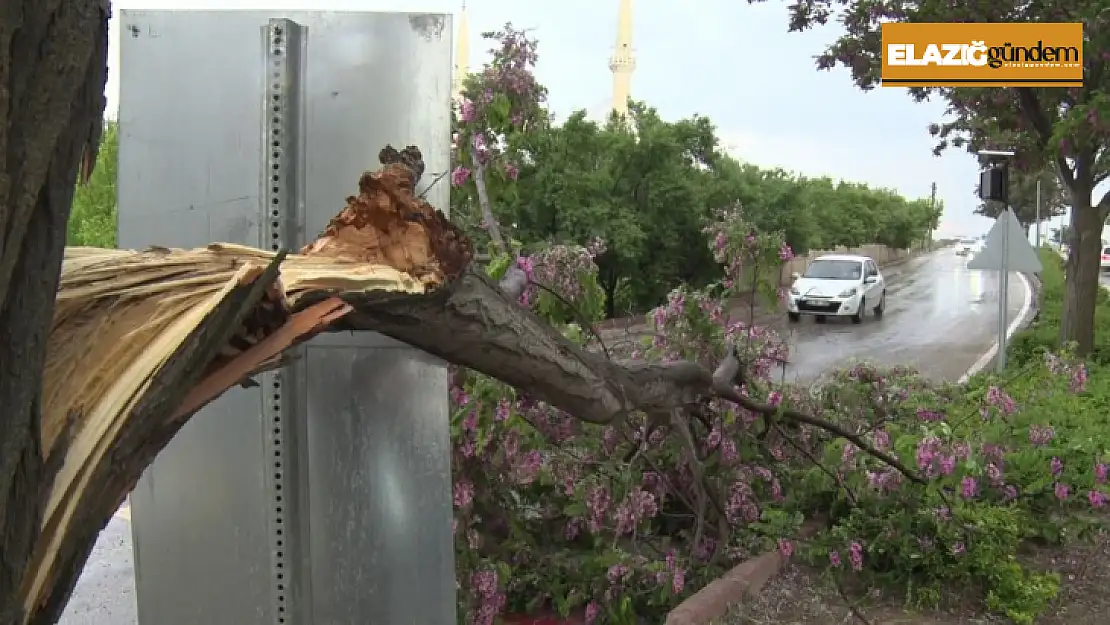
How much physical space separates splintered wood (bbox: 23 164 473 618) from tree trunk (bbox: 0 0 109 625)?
0.19 m

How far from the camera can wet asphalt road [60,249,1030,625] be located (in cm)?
512

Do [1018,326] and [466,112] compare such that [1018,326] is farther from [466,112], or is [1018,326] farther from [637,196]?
[466,112]

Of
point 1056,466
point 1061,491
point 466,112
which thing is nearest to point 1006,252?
point 1056,466

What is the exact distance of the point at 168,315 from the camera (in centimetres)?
138

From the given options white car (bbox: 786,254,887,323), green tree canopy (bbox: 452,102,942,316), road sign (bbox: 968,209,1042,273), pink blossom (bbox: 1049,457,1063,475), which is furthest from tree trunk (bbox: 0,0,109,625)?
white car (bbox: 786,254,887,323)

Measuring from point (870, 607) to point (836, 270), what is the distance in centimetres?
1749

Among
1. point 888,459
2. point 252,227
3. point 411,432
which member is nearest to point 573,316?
point 411,432

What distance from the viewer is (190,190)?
232 cm

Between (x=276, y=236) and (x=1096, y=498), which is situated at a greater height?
(x=276, y=236)

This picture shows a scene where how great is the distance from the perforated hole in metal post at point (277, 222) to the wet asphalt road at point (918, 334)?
20.6 feet

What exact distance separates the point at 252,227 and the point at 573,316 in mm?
1651

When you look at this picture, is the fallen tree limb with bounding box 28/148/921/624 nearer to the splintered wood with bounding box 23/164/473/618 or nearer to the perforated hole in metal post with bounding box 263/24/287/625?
the splintered wood with bounding box 23/164/473/618

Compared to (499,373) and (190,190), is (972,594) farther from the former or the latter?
(190,190)

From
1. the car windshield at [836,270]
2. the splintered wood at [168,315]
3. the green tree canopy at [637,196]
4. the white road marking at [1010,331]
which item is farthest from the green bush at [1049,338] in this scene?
the splintered wood at [168,315]
